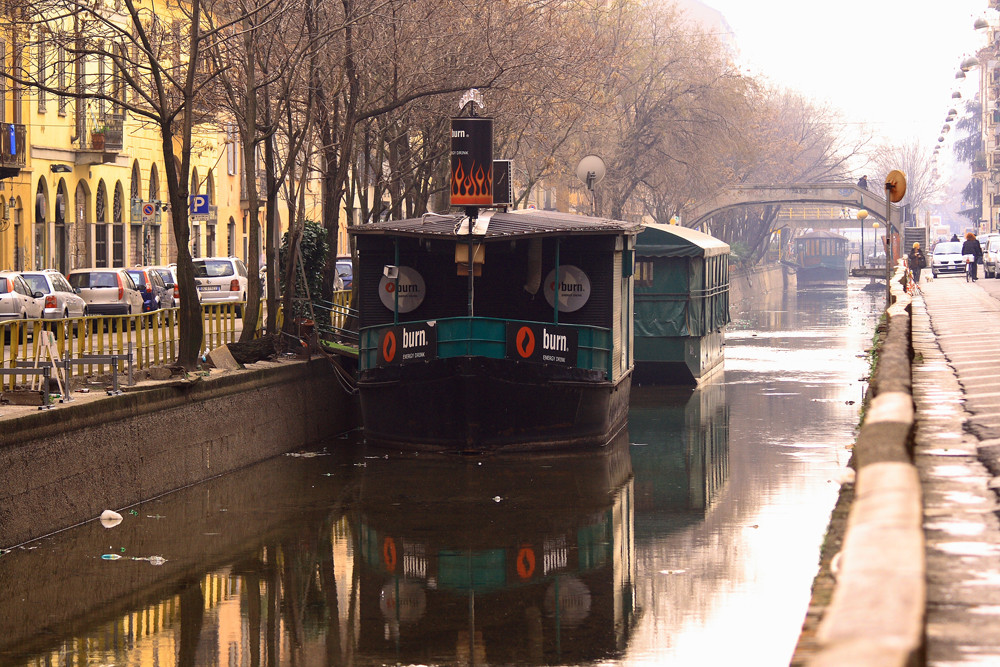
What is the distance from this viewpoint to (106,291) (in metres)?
34.6

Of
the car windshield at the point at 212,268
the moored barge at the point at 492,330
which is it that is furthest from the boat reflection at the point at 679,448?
the car windshield at the point at 212,268

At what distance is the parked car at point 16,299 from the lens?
2944 cm

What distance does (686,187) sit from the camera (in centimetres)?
6569

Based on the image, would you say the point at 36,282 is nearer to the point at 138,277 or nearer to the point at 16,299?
the point at 16,299

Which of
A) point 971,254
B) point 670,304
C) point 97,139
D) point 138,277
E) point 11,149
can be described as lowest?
point 670,304

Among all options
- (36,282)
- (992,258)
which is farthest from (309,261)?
(992,258)

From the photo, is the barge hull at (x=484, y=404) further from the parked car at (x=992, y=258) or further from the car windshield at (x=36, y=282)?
the parked car at (x=992, y=258)

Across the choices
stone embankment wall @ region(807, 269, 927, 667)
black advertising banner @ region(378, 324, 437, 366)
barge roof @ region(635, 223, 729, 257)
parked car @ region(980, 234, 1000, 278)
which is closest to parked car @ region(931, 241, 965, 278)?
parked car @ region(980, 234, 1000, 278)

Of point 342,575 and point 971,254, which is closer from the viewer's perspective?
point 342,575

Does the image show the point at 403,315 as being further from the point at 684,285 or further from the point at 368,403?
the point at 684,285

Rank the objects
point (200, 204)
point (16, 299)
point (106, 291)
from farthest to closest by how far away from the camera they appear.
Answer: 1. point (200, 204)
2. point (106, 291)
3. point (16, 299)

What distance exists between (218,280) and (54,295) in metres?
10.8

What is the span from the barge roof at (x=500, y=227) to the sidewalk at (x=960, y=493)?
5126 millimetres

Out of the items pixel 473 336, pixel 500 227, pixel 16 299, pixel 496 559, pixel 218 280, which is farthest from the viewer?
pixel 218 280
